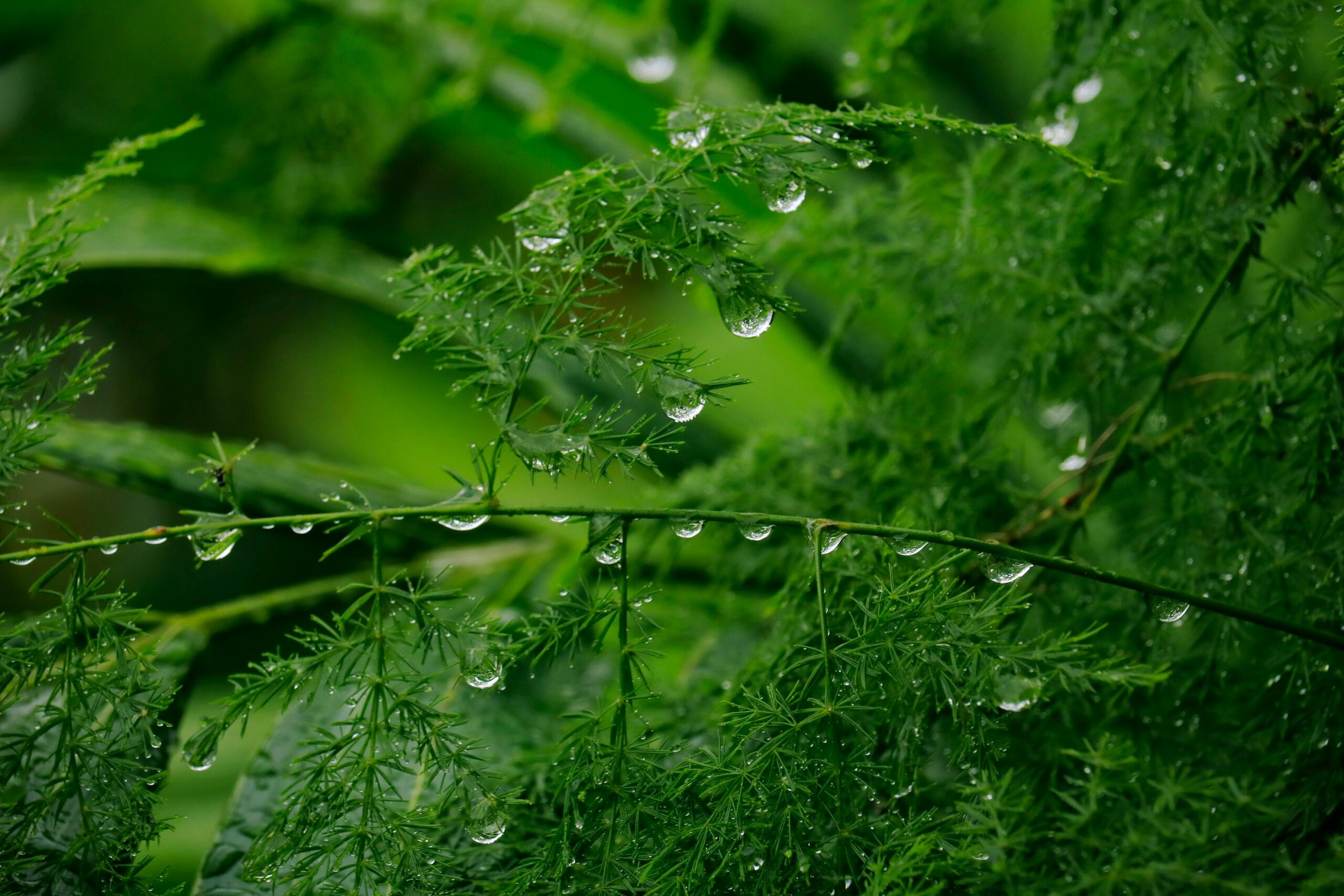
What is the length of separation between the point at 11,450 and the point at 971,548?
42 centimetres

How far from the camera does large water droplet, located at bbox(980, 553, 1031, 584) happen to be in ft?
1.38

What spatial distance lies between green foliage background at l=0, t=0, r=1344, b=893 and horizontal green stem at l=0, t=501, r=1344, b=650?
0.10 feet

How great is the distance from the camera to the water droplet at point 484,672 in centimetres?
42

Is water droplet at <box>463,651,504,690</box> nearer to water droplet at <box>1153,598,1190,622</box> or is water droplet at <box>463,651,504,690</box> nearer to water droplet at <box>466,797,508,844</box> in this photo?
water droplet at <box>466,797,508,844</box>

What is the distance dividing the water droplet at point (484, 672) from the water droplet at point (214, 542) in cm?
11

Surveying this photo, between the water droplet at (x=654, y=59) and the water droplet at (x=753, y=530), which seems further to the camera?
the water droplet at (x=654, y=59)

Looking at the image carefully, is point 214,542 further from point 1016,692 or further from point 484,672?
point 1016,692

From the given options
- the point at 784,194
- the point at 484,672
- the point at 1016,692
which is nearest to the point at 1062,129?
the point at 784,194

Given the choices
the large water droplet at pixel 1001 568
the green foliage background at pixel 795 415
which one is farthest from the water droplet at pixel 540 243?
the large water droplet at pixel 1001 568

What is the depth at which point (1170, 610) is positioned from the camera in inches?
16.6

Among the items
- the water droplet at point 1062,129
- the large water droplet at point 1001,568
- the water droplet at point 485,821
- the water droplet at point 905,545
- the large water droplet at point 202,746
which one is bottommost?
the water droplet at point 485,821

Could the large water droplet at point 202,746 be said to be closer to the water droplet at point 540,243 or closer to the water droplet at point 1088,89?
the water droplet at point 540,243

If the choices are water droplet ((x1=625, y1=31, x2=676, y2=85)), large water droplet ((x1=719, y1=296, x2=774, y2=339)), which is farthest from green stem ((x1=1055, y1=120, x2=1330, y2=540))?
water droplet ((x1=625, y1=31, x2=676, y2=85))

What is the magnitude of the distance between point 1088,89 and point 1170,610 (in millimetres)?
392
